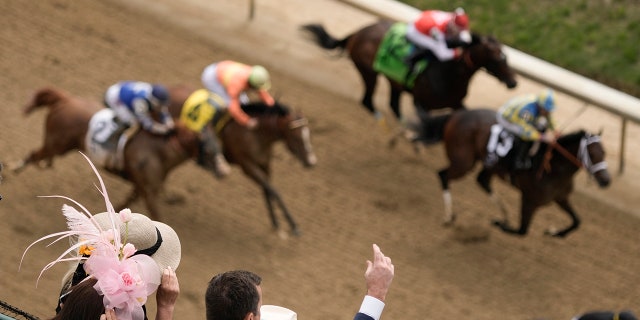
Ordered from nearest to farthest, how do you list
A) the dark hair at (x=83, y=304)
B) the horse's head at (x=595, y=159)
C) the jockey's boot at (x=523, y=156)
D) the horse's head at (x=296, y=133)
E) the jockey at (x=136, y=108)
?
the dark hair at (x=83, y=304) < the horse's head at (x=595, y=159) < the jockey at (x=136, y=108) < the jockey's boot at (x=523, y=156) < the horse's head at (x=296, y=133)

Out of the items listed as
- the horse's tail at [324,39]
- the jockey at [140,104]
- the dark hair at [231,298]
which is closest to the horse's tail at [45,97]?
the jockey at [140,104]

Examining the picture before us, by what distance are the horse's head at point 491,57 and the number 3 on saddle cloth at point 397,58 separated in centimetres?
52

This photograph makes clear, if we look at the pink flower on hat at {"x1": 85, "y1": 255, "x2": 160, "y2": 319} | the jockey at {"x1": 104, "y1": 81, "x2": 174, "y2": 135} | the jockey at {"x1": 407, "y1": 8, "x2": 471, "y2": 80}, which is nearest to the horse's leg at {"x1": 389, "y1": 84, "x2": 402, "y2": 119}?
the jockey at {"x1": 407, "y1": 8, "x2": 471, "y2": 80}

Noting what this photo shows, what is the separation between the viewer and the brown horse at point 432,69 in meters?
10.7

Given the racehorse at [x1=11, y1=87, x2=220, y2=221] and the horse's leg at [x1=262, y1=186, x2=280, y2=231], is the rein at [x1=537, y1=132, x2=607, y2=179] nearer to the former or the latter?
the horse's leg at [x1=262, y1=186, x2=280, y2=231]

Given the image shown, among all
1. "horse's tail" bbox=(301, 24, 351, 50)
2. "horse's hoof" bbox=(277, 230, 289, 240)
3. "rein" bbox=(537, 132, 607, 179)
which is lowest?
"horse's hoof" bbox=(277, 230, 289, 240)

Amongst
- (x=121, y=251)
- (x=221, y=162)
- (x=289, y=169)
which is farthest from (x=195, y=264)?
(x=121, y=251)

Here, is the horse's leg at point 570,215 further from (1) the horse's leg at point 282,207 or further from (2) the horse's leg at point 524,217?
(1) the horse's leg at point 282,207

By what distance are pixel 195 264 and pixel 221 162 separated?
0.87m

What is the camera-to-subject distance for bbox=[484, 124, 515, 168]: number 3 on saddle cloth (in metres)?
9.86

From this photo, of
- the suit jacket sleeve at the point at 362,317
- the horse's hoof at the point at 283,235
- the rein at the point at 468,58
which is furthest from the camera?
the rein at the point at 468,58

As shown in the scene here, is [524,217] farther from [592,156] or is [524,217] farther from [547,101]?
[547,101]

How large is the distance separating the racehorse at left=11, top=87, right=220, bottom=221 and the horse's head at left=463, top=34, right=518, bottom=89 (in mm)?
2602

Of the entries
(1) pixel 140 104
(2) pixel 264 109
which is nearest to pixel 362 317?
(1) pixel 140 104
